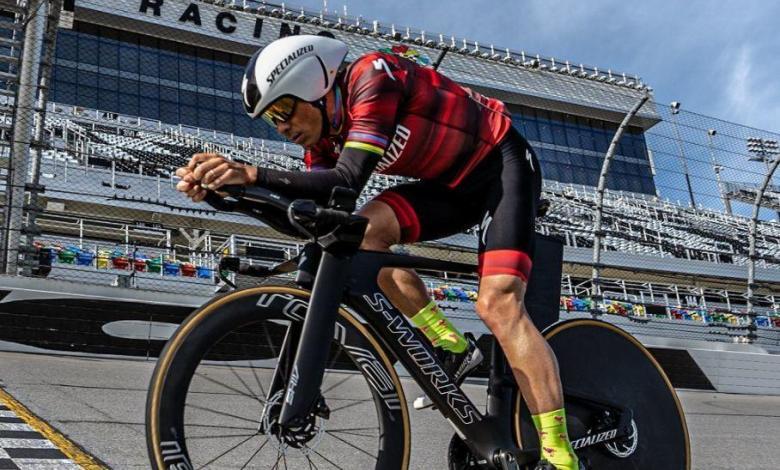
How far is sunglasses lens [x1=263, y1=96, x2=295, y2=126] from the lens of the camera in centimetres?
205

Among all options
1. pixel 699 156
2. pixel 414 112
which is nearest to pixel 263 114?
pixel 414 112

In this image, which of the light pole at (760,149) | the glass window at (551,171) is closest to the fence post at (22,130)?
the light pole at (760,149)

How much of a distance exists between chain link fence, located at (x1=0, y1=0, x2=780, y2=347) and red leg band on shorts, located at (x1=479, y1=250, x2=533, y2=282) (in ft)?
2.20

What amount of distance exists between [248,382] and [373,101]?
0.80m

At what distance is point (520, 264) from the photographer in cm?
229

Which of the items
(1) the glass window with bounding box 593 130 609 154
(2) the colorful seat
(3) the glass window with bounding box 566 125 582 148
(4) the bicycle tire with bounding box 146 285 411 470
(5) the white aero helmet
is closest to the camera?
(4) the bicycle tire with bounding box 146 285 411 470

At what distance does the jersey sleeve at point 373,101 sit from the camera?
2000 millimetres

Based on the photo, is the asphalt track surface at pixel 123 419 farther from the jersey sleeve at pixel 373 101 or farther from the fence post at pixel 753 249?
the fence post at pixel 753 249

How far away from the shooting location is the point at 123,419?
3275mm

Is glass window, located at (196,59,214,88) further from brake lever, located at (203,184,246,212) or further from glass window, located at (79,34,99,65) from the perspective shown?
brake lever, located at (203,184,246,212)

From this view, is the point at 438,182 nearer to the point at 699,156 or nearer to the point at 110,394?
the point at 110,394

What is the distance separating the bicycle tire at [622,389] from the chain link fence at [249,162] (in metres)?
0.62

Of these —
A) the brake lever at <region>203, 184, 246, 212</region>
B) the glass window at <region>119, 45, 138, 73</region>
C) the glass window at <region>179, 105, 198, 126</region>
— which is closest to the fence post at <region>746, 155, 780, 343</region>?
the brake lever at <region>203, 184, 246, 212</region>

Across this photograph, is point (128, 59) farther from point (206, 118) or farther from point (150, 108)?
point (206, 118)
